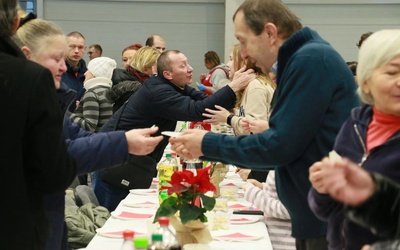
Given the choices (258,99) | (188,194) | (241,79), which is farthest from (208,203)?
(258,99)

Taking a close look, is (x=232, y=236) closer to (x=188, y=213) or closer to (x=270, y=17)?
(x=188, y=213)

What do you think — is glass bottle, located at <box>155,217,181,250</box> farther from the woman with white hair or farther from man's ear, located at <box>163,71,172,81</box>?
man's ear, located at <box>163,71,172,81</box>

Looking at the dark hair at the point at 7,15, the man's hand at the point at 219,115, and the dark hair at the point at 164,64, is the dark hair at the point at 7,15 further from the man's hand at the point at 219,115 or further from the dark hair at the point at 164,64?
the dark hair at the point at 164,64

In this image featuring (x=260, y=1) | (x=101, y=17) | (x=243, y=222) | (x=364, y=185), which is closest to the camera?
(x=364, y=185)

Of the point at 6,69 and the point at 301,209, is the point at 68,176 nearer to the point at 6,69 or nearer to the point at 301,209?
the point at 6,69

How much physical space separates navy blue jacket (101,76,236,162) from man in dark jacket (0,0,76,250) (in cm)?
312

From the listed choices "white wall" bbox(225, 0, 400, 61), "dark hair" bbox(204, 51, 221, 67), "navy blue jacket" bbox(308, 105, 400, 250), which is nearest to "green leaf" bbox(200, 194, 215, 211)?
"navy blue jacket" bbox(308, 105, 400, 250)

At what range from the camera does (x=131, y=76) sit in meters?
6.62

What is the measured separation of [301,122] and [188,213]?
1.96 ft

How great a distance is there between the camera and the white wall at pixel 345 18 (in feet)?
46.2

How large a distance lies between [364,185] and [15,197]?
3.30 ft

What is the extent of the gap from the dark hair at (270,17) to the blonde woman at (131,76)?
3511 mm

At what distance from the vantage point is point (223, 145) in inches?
108

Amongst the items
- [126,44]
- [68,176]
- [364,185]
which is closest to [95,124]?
[68,176]
